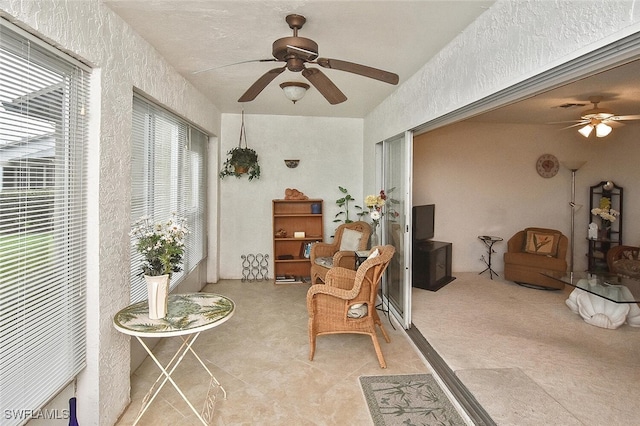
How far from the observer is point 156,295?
7.11ft

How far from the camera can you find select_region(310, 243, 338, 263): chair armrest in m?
4.88

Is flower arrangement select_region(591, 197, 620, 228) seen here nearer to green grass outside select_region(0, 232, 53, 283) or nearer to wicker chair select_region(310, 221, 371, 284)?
wicker chair select_region(310, 221, 371, 284)

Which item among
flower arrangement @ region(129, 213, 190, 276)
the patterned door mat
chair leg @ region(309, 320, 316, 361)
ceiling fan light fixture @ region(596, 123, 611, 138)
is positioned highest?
ceiling fan light fixture @ region(596, 123, 611, 138)

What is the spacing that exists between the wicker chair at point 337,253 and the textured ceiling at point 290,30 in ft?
6.79

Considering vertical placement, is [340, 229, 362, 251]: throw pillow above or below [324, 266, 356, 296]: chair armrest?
above

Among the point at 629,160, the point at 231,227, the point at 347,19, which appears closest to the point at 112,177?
the point at 347,19

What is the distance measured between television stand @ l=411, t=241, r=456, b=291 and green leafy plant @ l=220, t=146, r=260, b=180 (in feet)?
8.59

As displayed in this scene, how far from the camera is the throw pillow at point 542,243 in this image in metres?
5.38

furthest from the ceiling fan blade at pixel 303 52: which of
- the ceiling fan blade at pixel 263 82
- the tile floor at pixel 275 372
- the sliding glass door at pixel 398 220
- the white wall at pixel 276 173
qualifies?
the white wall at pixel 276 173

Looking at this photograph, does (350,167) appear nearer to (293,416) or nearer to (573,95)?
(573,95)

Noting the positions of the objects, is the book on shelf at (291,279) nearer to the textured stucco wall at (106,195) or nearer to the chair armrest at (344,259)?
the chair armrest at (344,259)

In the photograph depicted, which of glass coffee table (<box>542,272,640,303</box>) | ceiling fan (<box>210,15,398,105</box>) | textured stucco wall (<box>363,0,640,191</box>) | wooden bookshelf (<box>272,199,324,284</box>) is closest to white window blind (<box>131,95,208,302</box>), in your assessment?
wooden bookshelf (<box>272,199,324,284</box>)

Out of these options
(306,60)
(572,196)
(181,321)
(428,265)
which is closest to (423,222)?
Answer: (428,265)

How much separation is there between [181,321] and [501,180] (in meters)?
5.72
